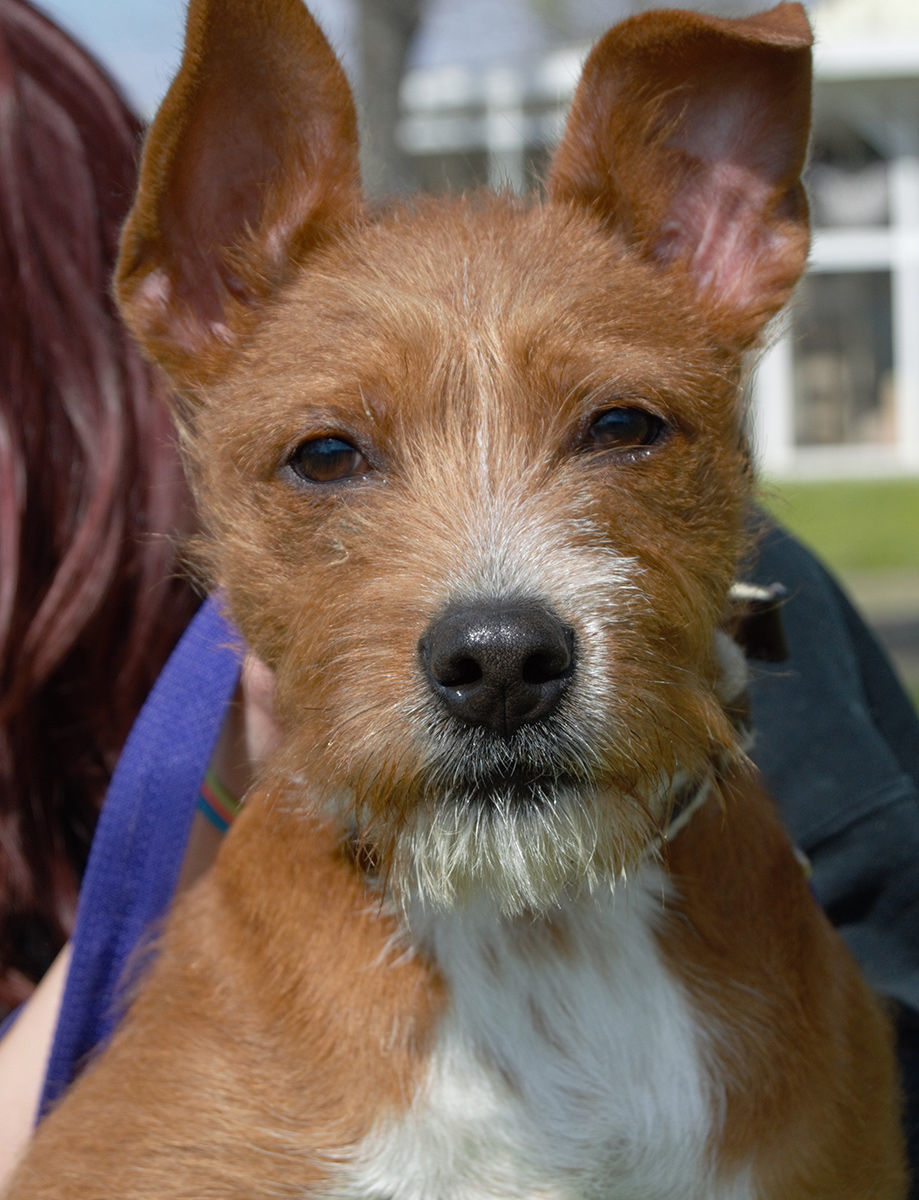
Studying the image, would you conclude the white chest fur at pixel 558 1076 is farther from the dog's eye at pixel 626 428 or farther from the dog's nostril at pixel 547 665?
the dog's eye at pixel 626 428

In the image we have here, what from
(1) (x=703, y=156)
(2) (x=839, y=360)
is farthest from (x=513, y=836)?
(2) (x=839, y=360)

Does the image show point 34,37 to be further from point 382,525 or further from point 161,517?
point 382,525

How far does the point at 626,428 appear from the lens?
2.96 meters

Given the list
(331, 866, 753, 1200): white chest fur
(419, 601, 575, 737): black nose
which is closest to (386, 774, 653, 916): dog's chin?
(419, 601, 575, 737): black nose

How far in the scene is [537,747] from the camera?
2.55 m

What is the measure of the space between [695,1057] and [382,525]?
1.35 metres

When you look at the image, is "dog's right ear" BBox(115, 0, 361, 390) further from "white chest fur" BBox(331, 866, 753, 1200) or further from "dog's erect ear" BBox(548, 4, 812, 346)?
"white chest fur" BBox(331, 866, 753, 1200)

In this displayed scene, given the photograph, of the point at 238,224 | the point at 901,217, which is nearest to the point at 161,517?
the point at 238,224

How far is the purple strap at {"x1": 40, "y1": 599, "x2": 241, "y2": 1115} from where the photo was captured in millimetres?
3201

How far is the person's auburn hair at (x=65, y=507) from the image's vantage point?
427cm

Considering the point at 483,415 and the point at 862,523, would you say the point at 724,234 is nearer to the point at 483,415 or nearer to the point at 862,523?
the point at 483,415

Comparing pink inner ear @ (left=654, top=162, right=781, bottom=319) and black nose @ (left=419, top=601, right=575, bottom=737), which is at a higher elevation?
pink inner ear @ (left=654, top=162, right=781, bottom=319)

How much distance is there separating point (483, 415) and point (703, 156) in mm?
975

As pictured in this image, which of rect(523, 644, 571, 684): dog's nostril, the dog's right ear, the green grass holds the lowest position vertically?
the green grass
